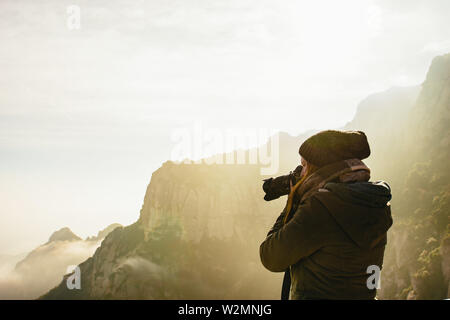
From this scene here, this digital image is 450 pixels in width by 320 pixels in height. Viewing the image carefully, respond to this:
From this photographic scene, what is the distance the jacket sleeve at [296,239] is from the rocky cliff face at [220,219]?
297ft

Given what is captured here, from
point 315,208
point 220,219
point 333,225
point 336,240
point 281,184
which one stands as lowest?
point 336,240

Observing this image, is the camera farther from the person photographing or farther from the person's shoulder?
the person's shoulder

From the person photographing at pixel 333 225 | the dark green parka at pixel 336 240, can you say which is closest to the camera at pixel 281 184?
the person photographing at pixel 333 225

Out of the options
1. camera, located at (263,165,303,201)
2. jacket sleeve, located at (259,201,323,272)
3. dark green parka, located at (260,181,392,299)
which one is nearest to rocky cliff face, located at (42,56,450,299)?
camera, located at (263,165,303,201)

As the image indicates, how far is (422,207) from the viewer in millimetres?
82750

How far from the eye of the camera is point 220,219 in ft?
456

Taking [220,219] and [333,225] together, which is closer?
[333,225]

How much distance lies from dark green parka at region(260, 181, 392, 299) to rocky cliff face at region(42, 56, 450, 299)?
296 feet

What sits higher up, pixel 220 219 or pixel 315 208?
pixel 220 219

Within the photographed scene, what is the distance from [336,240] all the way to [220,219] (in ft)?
453

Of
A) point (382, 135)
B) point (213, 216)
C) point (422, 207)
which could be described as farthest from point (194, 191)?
point (422, 207)

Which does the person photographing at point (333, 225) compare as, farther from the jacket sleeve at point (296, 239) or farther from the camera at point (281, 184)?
the camera at point (281, 184)

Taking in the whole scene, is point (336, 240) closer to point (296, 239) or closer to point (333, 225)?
point (333, 225)

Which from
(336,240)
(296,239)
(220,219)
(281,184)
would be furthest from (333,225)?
(220,219)
